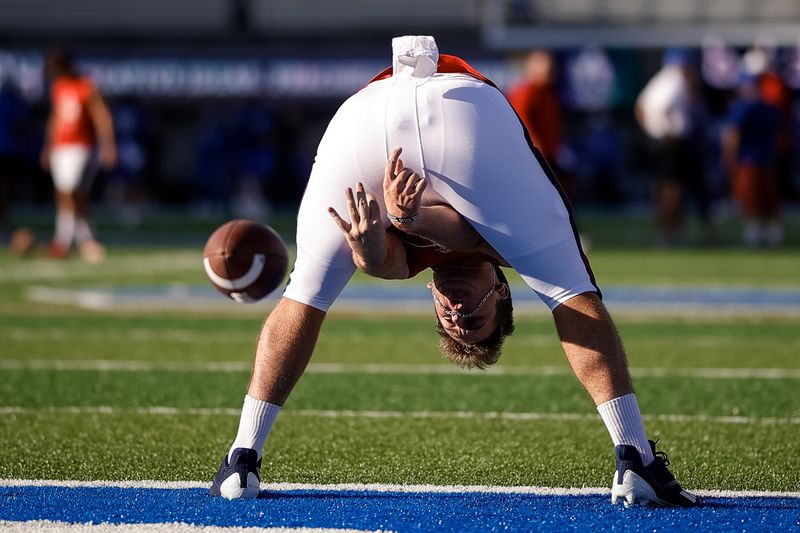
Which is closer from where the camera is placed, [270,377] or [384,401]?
[270,377]

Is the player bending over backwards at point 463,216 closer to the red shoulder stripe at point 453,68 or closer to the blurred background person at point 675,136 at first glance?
the red shoulder stripe at point 453,68

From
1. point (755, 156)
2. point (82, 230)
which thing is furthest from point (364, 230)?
point (755, 156)

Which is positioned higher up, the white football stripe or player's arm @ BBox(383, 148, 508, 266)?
player's arm @ BBox(383, 148, 508, 266)

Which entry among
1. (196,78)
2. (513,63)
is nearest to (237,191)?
(196,78)

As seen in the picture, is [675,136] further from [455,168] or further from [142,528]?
Answer: [142,528]

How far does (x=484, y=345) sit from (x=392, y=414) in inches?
62.4

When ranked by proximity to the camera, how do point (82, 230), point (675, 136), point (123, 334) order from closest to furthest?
point (123, 334)
point (82, 230)
point (675, 136)

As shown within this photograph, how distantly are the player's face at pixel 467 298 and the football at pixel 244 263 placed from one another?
58cm

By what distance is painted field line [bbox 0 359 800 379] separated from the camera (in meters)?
7.34

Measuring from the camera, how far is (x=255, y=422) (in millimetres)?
4262

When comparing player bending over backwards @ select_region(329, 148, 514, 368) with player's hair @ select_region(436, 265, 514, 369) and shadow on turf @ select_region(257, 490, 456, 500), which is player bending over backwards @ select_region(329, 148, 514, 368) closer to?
player's hair @ select_region(436, 265, 514, 369)

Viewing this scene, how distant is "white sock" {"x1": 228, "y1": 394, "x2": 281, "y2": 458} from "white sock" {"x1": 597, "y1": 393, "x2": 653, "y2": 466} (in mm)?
1047

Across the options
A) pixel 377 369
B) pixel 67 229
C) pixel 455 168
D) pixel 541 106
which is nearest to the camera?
pixel 455 168

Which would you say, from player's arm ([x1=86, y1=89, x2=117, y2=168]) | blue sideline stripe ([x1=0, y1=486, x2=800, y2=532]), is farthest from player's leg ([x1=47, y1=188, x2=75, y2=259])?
blue sideline stripe ([x1=0, y1=486, x2=800, y2=532])
